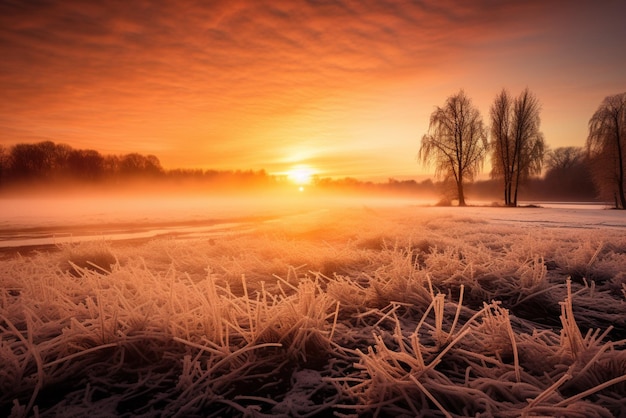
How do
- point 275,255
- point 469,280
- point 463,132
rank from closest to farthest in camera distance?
point 469,280
point 275,255
point 463,132

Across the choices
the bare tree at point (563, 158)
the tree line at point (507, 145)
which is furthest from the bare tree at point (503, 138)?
the bare tree at point (563, 158)

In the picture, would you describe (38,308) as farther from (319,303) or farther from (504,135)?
(504,135)

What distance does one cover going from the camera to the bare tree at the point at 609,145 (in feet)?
85.1

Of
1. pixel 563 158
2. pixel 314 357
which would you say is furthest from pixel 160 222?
pixel 563 158

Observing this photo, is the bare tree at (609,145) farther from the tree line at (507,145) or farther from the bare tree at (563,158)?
the bare tree at (563,158)

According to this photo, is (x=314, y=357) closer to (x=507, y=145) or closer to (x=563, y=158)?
(x=507, y=145)

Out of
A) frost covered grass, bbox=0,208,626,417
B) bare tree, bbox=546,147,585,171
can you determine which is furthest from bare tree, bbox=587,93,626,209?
bare tree, bbox=546,147,585,171

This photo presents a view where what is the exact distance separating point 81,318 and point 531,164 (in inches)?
1373

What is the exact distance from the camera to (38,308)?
249cm

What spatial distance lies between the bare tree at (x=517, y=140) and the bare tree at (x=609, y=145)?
4.70m

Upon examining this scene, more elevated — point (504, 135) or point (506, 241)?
point (504, 135)

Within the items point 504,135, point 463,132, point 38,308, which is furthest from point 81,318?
point 504,135

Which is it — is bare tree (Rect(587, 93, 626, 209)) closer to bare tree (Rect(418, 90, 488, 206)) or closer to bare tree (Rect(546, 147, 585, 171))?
Answer: bare tree (Rect(418, 90, 488, 206))

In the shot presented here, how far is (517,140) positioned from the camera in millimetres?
27812
